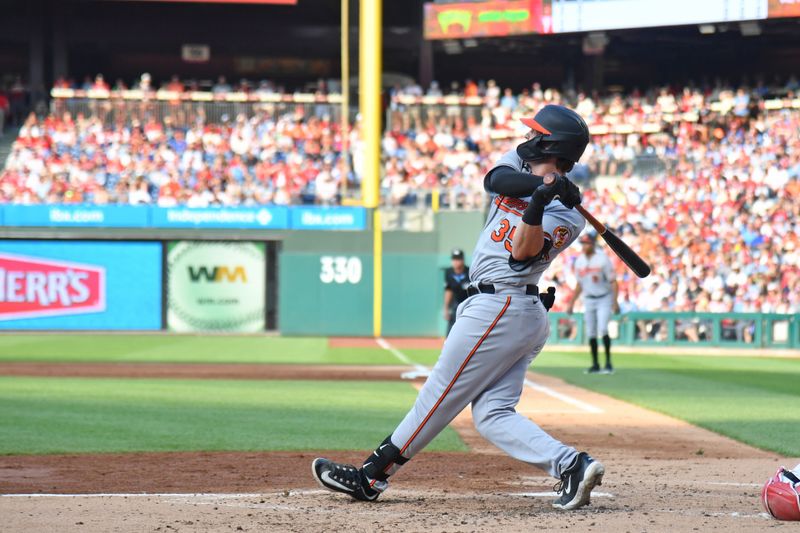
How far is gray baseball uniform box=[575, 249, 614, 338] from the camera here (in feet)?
53.7

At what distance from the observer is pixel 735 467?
7.39 m

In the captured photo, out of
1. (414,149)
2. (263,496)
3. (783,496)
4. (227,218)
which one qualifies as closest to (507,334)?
(783,496)

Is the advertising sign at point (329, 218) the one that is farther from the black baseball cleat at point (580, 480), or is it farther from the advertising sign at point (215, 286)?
the black baseball cleat at point (580, 480)

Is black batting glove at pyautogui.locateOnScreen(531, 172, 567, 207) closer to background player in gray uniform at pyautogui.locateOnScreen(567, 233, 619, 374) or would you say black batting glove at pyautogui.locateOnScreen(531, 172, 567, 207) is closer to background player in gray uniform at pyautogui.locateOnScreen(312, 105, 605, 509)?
background player in gray uniform at pyautogui.locateOnScreen(312, 105, 605, 509)

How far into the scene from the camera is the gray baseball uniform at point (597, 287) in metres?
16.4

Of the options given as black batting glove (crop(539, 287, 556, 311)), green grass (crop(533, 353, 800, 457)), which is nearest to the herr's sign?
green grass (crop(533, 353, 800, 457))

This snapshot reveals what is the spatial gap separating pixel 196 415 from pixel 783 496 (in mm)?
6560

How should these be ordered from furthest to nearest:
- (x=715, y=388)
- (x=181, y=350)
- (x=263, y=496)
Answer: (x=181, y=350) < (x=715, y=388) < (x=263, y=496)

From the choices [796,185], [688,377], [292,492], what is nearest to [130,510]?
[292,492]

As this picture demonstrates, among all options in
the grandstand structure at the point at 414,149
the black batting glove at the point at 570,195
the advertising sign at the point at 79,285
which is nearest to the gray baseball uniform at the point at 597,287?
the grandstand structure at the point at 414,149

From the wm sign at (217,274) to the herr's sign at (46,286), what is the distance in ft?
7.29

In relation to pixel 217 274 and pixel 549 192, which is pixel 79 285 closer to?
pixel 217 274

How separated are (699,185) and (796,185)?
2.46 metres

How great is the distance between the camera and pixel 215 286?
29.5m
